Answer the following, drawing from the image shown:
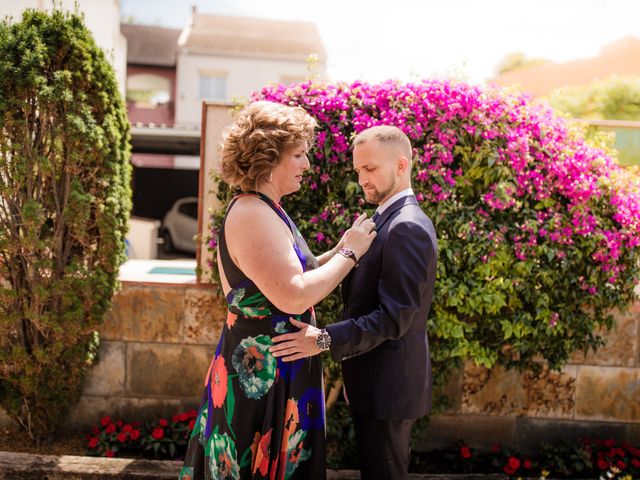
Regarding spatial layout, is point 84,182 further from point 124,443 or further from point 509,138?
point 509,138

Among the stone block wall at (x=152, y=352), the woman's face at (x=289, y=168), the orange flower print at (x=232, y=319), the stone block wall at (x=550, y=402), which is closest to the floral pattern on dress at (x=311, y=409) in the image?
the orange flower print at (x=232, y=319)

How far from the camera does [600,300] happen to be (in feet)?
12.2

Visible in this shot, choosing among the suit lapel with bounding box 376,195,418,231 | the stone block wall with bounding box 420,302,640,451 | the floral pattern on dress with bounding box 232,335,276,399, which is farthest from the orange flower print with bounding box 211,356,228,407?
the stone block wall with bounding box 420,302,640,451

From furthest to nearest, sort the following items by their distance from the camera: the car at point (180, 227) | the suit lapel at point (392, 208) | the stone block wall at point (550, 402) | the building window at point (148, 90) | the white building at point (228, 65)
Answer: the building window at point (148, 90) → the white building at point (228, 65) → the car at point (180, 227) → the stone block wall at point (550, 402) → the suit lapel at point (392, 208)

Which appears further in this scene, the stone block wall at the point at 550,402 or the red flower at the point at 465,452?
the stone block wall at the point at 550,402

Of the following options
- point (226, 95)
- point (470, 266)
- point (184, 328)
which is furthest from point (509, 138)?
point (226, 95)

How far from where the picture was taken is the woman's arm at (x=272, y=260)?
211 centimetres

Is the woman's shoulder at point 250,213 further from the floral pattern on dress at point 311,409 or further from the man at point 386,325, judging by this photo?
the floral pattern on dress at point 311,409

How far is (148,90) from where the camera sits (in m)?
27.2

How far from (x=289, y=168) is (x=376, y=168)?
436 mm

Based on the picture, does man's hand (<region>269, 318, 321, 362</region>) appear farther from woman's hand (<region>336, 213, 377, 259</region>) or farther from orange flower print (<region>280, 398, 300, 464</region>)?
woman's hand (<region>336, 213, 377, 259</region>)

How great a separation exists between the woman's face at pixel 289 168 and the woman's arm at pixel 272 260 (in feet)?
0.50

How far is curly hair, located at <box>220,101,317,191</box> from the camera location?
224cm

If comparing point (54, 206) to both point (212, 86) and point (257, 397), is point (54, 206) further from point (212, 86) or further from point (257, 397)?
point (212, 86)
